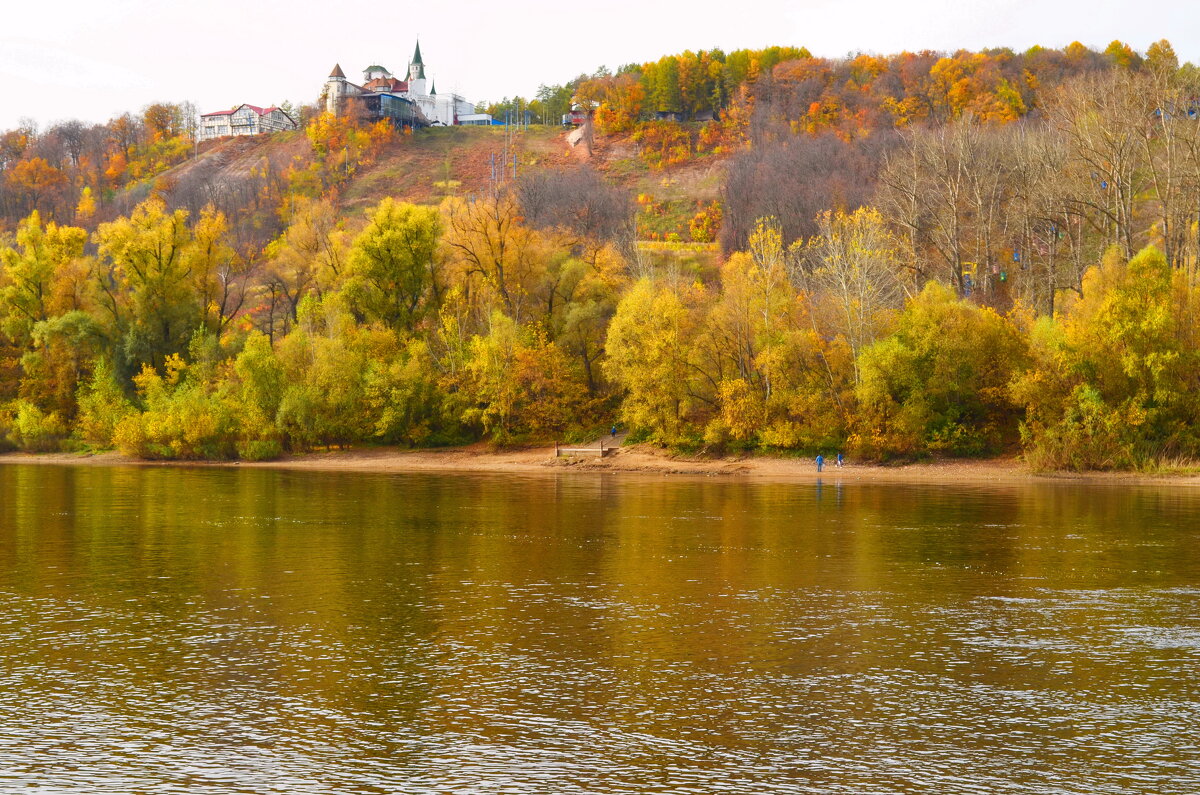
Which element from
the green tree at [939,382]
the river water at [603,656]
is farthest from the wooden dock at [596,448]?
the river water at [603,656]

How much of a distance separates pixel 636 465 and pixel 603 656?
5039cm

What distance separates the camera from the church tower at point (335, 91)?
196 meters

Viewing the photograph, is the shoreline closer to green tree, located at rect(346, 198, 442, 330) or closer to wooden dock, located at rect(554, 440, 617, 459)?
wooden dock, located at rect(554, 440, 617, 459)

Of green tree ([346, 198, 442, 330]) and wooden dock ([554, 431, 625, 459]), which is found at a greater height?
green tree ([346, 198, 442, 330])

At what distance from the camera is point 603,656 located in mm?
22422

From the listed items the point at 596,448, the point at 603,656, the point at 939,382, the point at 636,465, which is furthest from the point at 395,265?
the point at 603,656

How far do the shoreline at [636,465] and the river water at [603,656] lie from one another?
18522 mm

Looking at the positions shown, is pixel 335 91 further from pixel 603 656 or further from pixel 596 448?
pixel 603 656

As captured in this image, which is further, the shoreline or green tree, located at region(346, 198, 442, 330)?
green tree, located at region(346, 198, 442, 330)

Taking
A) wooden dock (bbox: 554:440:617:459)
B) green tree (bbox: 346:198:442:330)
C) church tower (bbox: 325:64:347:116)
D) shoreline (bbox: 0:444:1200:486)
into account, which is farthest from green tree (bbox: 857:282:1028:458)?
church tower (bbox: 325:64:347:116)

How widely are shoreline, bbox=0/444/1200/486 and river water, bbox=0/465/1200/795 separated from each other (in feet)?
60.8

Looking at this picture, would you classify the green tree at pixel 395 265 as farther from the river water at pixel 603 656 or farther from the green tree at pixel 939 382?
the river water at pixel 603 656

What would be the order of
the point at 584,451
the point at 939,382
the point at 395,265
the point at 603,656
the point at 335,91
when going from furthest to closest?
the point at 335,91 → the point at 395,265 → the point at 584,451 → the point at 939,382 → the point at 603,656

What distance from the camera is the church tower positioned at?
196 meters
